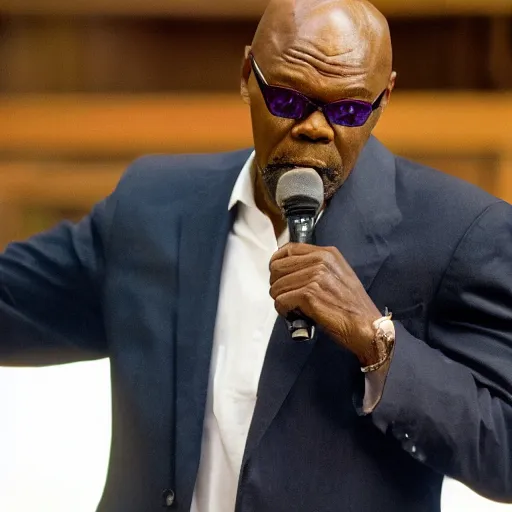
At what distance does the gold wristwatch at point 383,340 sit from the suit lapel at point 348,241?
9 cm

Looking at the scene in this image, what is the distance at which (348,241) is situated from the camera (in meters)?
1.12

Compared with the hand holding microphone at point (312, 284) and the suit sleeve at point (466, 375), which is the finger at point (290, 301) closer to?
the hand holding microphone at point (312, 284)

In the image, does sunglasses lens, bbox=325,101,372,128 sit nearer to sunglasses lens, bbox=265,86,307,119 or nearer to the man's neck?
sunglasses lens, bbox=265,86,307,119

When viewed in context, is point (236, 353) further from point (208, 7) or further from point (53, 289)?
point (208, 7)

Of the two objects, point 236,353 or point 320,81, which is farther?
point 236,353

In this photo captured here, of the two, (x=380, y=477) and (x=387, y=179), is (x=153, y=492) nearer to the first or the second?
(x=380, y=477)

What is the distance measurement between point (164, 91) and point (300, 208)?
2.31 meters

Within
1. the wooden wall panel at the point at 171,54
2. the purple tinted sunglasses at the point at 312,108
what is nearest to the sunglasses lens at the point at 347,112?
the purple tinted sunglasses at the point at 312,108

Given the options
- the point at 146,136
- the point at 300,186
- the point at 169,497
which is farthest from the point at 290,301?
the point at 146,136

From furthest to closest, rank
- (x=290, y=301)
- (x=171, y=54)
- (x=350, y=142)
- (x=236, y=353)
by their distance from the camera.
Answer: (x=171, y=54)
(x=236, y=353)
(x=350, y=142)
(x=290, y=301)

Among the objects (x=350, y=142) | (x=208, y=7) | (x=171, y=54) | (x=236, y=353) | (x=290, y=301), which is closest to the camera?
(x=290, y=301)

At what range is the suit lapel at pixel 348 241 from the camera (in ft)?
3.61

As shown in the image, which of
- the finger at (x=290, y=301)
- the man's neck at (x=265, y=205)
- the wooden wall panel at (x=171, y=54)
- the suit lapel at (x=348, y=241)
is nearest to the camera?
the finger at (x=290, y=301)

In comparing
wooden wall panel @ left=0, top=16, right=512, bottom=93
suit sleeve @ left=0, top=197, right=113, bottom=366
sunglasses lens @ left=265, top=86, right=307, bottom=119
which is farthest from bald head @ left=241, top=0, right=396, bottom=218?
wooden wall panel @ left=0, top=16, right=512, bottom=93
